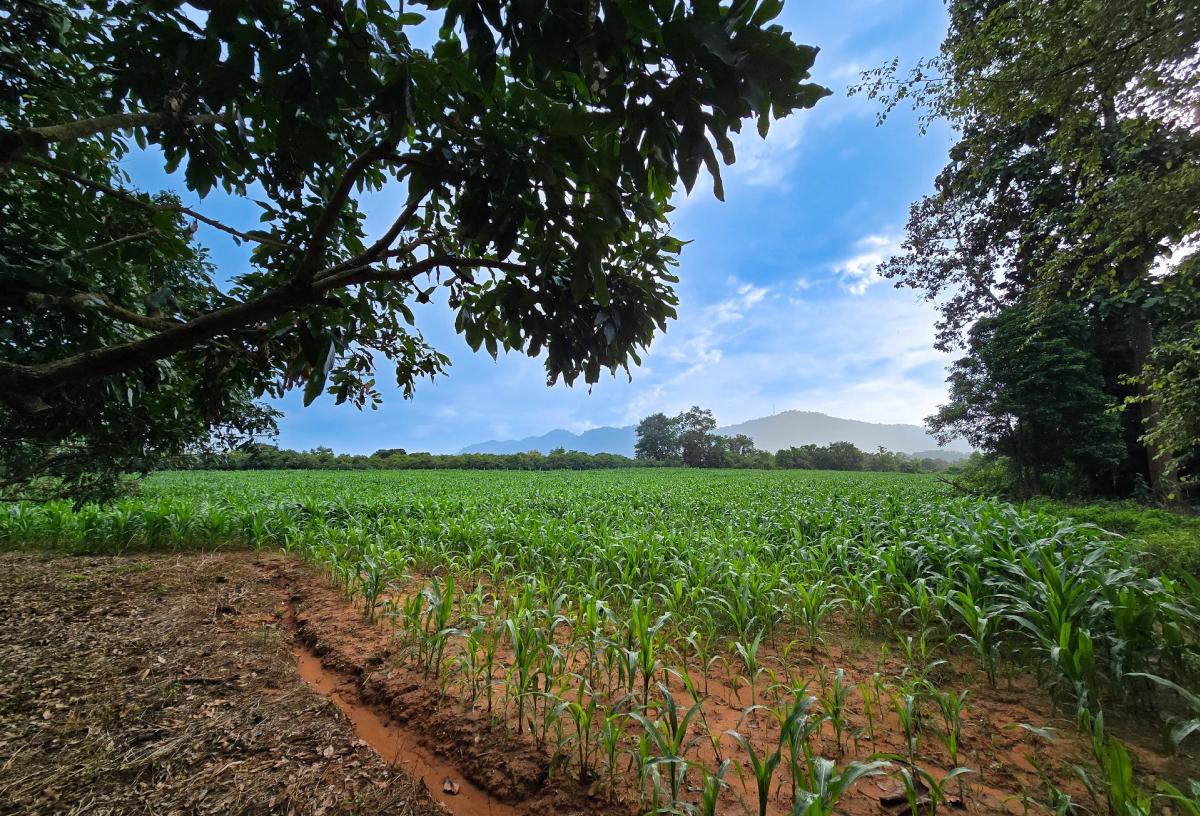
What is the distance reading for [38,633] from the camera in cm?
281

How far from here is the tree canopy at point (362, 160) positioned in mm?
1074

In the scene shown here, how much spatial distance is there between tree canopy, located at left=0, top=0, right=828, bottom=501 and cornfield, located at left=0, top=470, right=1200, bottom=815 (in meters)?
1.70

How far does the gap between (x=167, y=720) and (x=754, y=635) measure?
3.60 meters

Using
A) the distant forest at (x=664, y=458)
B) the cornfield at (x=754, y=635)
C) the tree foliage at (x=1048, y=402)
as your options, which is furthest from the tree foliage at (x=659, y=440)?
the cornfield at (x=754, y=635)

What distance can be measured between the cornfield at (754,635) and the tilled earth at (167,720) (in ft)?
2.15

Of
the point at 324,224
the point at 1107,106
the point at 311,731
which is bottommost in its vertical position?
the point at 311,731

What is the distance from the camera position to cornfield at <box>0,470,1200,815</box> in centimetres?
181

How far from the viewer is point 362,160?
1.41 meters

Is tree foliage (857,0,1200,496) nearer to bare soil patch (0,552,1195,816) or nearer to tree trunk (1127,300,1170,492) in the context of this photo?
tree trunk (1127,300,1170,492)

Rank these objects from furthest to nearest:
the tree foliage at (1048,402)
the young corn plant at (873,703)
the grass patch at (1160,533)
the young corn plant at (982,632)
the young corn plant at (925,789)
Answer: the tree foliage at (1048,402) < the grass patch at (1160,533) < the young corn plant at (982,632) < the young corn plant at (873,703) < the young corn plant at (925,789)

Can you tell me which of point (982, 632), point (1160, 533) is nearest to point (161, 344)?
point (982, 632)

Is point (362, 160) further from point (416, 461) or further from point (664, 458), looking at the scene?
point (664, 458)

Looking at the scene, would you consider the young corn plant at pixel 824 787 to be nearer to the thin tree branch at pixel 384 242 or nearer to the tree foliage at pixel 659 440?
the thin tree branch at pixel 384 242

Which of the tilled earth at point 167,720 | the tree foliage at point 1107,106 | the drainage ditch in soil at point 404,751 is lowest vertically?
the drainage ditch in soil at point 404,751
